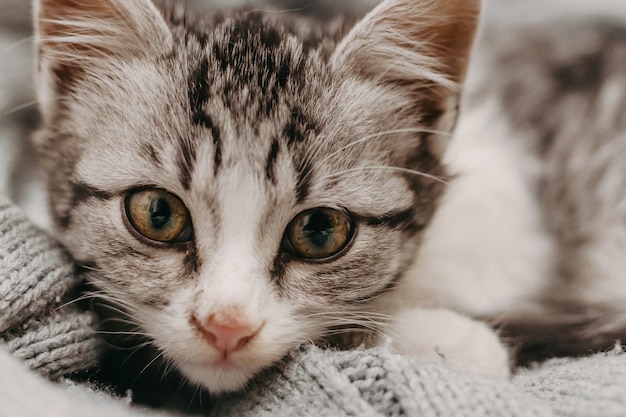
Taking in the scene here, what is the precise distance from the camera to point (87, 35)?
97cm

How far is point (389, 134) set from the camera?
96 cm

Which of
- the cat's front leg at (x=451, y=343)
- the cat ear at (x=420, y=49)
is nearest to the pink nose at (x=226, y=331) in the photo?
the cat's front leg at (x=451, y=343)

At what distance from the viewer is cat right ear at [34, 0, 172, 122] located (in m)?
0.92

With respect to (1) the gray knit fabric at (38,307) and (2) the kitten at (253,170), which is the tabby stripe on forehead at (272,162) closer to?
(2) the kitten at (253,170)

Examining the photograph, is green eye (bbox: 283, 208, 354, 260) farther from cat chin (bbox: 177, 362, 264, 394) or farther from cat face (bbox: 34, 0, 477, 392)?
cat chin (bbox: 177, 362, 264, 394)

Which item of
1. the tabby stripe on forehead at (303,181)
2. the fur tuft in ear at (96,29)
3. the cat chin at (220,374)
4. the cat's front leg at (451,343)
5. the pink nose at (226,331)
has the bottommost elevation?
the cat chin at (220,374)

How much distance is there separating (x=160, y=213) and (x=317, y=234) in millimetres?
224

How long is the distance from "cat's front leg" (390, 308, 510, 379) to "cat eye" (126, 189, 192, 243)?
346mm

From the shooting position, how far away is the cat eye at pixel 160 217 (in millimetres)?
854

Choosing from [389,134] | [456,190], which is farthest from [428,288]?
[389,134]

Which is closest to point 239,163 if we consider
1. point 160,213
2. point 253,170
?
point 253,170

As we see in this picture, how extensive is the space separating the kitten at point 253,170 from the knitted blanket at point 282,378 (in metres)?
0.05

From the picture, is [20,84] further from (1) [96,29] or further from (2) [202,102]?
(2) [202,102]

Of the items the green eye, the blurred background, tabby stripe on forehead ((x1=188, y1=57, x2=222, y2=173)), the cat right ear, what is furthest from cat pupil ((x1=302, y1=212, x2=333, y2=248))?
the blurred background
